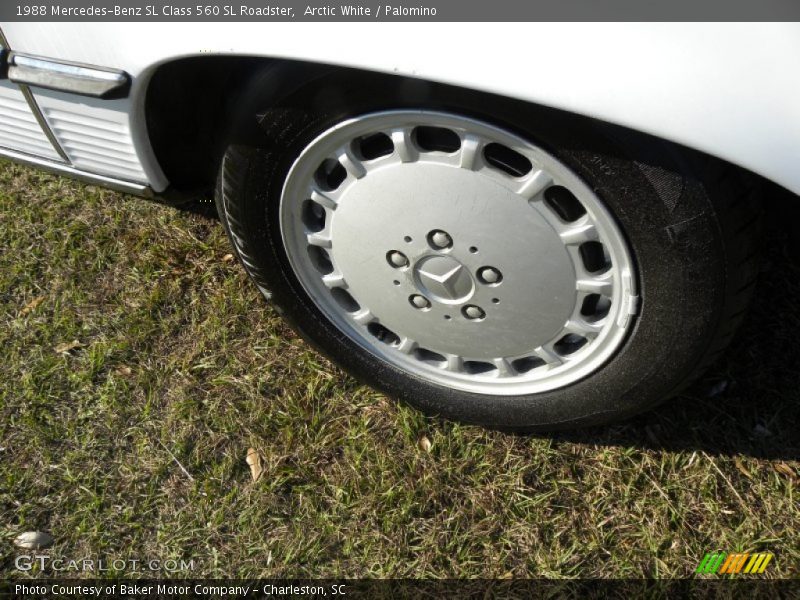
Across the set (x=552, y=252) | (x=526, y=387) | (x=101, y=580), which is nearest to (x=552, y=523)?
(x=526, y=387)

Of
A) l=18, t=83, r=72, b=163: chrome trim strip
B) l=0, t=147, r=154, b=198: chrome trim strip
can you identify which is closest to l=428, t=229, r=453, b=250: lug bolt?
l=0, t=147, r=154, b=198: chrome trim strip

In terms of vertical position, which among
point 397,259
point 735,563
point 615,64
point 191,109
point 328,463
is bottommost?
point 328,463

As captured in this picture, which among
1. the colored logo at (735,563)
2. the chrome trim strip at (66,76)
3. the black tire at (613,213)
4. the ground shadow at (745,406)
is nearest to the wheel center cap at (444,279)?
the black tire at (613,213)

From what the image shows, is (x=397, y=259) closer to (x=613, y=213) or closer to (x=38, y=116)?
(x=613, y=213)

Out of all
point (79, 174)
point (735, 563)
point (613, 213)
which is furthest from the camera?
point (79, 174)

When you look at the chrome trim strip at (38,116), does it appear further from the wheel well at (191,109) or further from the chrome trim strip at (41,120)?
the wheel well at (191,109)

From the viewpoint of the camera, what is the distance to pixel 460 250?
1.64m

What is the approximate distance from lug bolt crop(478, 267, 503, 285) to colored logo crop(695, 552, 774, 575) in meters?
0.91

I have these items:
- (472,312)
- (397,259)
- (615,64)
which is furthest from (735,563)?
(615,64)

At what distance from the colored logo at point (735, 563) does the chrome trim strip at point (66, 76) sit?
176cm

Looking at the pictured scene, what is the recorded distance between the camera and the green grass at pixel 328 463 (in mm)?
1944

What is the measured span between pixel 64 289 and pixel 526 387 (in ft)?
5.30

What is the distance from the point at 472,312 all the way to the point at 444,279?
0.38 feet

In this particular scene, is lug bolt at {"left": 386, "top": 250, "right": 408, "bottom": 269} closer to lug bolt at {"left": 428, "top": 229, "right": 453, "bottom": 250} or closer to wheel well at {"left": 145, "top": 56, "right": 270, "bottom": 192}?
lug bolt at {"left": 428, "top": 229, "right": 453, "bottom": 250}
